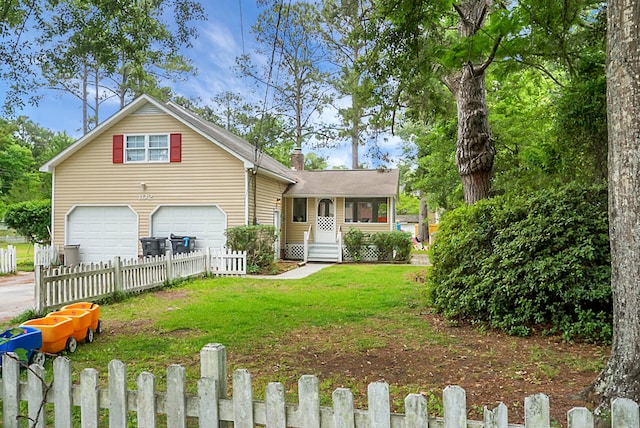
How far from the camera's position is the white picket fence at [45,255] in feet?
50.9

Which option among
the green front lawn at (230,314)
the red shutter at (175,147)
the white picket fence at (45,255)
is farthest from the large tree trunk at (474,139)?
the white picket fence at (45,255)

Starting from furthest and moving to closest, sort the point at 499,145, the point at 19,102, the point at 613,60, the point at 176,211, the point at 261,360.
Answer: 1. the point at 176,211
2. the point at 499,145
3. the point at 19,102
4. the point at 261,360
5. the point at 613,60

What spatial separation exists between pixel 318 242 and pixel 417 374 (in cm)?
1563

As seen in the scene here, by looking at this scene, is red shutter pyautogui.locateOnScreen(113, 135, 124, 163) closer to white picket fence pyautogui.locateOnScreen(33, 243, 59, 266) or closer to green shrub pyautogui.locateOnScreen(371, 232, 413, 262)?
white picket fence pyautogui.locateOnScreen(33, 243, 59, 266)

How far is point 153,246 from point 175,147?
143 inches

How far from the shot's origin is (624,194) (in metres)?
2.83

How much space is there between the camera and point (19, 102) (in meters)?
6.75

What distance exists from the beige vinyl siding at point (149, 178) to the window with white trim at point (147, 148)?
196mm

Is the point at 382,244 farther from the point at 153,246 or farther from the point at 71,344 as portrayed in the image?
the point at 71,344

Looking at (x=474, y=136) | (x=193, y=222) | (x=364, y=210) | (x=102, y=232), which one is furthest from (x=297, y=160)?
(x=474, y=136)

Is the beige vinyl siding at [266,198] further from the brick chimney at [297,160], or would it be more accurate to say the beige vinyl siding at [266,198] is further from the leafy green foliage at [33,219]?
the leafy green foliage at [33,219]

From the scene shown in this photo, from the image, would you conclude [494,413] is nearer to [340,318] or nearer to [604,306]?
[604,306]

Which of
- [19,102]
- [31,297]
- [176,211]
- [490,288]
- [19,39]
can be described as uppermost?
[19,39]

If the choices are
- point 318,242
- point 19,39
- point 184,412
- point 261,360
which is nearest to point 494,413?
point 184,412
